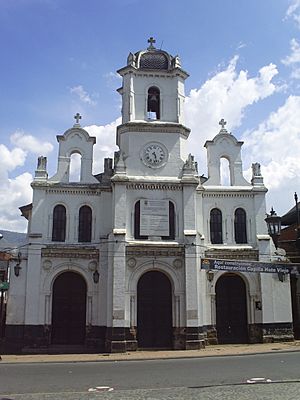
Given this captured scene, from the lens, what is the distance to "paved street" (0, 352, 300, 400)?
11500 millimetres

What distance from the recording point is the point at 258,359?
19391 millimetres

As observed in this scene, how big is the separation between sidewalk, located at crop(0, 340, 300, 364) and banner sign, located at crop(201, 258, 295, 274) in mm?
4110

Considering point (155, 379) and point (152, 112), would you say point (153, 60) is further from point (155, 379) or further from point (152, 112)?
point (155, 379)

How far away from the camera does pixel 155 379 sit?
1423cm

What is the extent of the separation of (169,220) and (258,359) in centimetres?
1002

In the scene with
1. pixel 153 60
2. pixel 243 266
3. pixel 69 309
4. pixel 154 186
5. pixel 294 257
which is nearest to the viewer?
pixel 243 266

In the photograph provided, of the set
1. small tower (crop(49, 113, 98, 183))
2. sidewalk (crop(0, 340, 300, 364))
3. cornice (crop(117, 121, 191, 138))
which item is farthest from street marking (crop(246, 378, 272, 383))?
cornice (crop(117, 121, 191, 138))

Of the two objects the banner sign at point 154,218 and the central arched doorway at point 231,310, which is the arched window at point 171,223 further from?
the central arched doorway at point 231,310

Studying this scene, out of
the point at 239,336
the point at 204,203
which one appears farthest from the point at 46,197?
the point at 239,336

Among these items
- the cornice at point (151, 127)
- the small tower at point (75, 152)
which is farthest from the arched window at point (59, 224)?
the cornice at point (151, 127)

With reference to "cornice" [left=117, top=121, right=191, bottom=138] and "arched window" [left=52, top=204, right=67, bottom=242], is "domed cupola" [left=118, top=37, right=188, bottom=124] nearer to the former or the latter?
"cornice" [left=117, top=121, right=191, bottom=138]

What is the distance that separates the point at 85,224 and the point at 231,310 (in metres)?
10.1

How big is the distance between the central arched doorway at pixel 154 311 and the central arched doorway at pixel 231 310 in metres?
3.26

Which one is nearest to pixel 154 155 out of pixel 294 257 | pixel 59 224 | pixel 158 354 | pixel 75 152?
pixel 75 152
